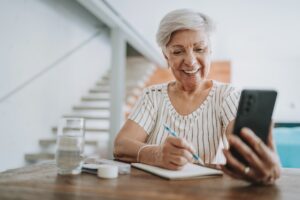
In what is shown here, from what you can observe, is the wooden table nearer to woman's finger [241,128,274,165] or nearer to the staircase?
woman's finger [241,128,274,165]

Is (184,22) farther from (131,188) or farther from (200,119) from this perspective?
(131,188)

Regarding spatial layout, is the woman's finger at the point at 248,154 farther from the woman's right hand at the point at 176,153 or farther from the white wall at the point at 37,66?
the white wall at the point at 37,66

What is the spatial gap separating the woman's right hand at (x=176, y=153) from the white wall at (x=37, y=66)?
2.85 metres

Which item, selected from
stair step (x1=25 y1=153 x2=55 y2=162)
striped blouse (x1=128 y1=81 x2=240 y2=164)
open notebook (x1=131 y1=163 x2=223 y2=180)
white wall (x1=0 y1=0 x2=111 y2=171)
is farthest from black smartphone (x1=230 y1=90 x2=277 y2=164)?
stair step (x1=25 y1=153 x2=55 y2=162)

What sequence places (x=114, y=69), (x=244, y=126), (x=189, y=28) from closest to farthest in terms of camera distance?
(x=244, y=126)
(x=189, y=28)
(x=114, y=69)

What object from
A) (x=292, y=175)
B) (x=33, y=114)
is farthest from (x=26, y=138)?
(x=292, y=175)

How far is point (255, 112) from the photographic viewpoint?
721mm

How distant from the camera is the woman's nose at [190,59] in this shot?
4.31ft

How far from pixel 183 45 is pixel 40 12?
3.20 m

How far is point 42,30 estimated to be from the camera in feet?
13.2

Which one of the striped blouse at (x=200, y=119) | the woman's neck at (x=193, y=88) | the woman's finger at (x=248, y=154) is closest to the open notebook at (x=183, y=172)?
the woman's finger at (x=248, y=154)

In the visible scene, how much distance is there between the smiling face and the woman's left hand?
63cm

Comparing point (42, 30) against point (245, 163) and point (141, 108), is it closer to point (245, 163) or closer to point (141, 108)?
point (141, 108)

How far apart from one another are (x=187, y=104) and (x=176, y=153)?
A: 20.1 inches
